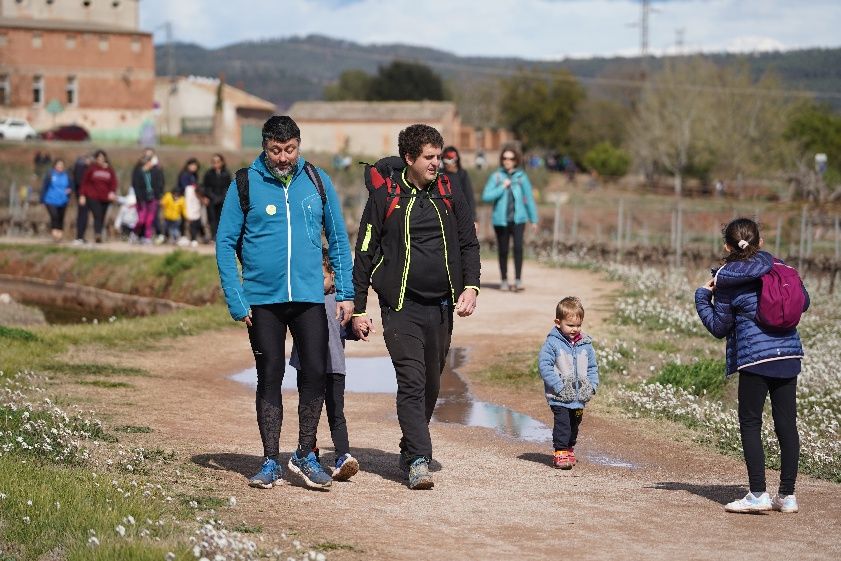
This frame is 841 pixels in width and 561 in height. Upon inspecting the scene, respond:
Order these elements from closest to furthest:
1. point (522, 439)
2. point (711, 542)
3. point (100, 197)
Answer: point (711, 542) → point (522, 439) → point (100, 197)

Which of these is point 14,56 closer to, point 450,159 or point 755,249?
point 450,159

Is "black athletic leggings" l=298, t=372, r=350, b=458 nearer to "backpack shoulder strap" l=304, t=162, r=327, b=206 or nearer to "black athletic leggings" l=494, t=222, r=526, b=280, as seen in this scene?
"backpack shoulder strap" l=304, t=162, r=327, b=206

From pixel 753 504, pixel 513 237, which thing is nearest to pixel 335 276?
pixel 753 504

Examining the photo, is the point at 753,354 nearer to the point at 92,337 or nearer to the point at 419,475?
the point at 419,475

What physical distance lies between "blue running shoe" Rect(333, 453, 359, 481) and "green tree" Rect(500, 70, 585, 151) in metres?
103

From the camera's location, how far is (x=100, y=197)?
29.6 meters

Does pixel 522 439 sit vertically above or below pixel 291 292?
below

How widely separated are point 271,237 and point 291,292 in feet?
1.11

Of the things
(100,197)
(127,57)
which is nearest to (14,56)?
(127,57)

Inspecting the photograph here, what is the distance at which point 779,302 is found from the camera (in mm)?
8195

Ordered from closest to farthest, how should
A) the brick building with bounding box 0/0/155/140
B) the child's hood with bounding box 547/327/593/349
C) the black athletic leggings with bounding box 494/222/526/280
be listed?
the child's hood with bounding box 547/327/593/349 < the black athletic leggings with bounding box 494/222/526/280 < the brick building with bounding box 0/0/155/140

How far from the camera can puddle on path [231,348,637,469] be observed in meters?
11.5

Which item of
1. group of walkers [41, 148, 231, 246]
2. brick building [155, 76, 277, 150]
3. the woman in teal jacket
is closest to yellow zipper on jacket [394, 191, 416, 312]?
the woman in teal jacket

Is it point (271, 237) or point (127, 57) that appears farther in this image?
point (127, 57)
